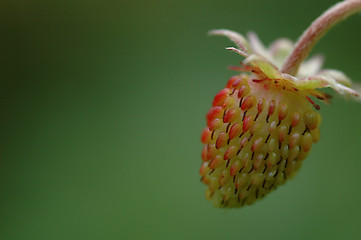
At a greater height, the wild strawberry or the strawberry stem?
the strawberry stem

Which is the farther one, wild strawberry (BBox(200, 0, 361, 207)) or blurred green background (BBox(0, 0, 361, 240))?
blurred green background (BBox(0, 0, 361, 240))

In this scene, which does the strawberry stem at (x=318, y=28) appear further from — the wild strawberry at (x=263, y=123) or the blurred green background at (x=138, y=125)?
the blurred green background at (x=138, y=125)

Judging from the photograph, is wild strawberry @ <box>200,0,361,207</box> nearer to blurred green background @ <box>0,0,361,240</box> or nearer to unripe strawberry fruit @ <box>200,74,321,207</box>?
unripe strawberry fruit @ <box>200,74,321,207</box>

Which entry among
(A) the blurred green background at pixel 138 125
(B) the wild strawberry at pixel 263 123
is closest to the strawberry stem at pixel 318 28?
(B) the wild strawberry at pixel 263 123

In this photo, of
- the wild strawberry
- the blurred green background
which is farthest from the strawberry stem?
the blurred green background

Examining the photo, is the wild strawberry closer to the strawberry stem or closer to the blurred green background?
the strawberry stem

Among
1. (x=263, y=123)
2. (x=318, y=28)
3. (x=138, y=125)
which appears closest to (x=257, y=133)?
(x=263, y=123)
